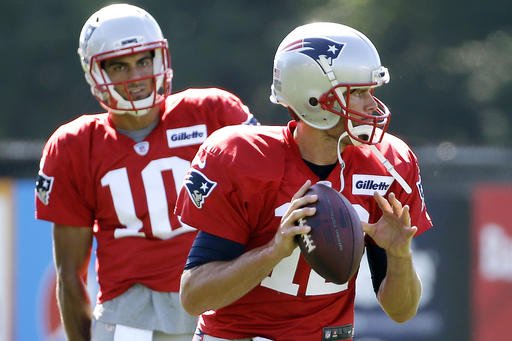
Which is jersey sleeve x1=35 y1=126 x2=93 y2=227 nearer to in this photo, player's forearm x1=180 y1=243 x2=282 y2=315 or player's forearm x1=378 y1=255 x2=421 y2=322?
player's forearm x1=180 y1=243 x2=282 y2=315

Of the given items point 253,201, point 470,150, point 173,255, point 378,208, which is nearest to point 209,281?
point 253,201

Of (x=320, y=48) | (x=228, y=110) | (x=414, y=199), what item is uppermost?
(x=228, y=110)

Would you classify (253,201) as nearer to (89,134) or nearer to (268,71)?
(89,134)

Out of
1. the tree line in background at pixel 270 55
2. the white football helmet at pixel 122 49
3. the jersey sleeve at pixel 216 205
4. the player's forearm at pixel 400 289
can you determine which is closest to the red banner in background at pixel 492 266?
the white football helmet at pixel 122 49

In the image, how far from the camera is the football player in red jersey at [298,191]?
397cm

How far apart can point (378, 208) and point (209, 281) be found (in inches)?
25.0

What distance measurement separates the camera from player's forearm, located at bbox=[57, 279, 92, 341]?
5113mm

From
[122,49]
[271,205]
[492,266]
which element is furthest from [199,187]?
[492,266]

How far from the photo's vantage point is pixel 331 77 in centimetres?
404

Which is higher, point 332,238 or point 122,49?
point 122,49

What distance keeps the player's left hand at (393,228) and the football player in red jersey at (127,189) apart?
1225mm

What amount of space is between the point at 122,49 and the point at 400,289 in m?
1.68

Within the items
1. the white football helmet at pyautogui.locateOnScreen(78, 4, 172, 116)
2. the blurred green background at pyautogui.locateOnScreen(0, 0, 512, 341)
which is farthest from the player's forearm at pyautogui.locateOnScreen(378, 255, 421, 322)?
the blurred green background at pyautogui.locateOnScreen(0, 0, 512, 341)

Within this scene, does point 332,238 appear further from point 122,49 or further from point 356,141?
point 122,49
